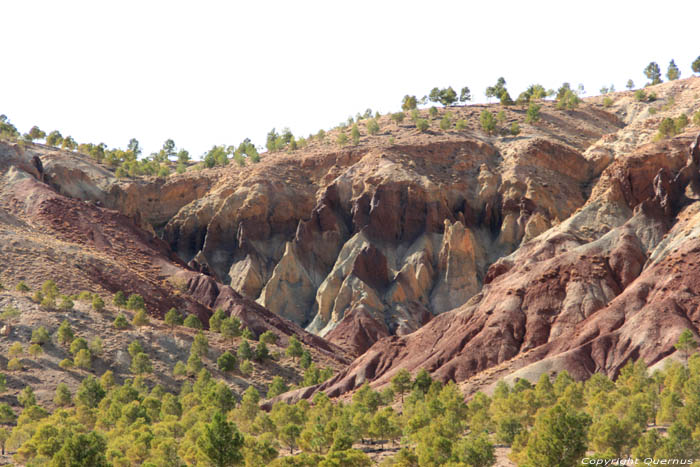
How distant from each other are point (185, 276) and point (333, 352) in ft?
92.5

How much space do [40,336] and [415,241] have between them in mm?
69934

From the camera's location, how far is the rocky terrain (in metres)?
112

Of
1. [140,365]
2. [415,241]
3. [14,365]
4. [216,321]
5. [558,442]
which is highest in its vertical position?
[415,241]

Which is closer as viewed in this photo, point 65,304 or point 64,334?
point 64,334

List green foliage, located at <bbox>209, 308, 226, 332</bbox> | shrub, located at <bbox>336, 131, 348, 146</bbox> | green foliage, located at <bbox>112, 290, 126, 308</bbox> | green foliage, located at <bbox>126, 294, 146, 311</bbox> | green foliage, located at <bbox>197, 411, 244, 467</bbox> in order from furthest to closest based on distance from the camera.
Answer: shrub, located at <bbox>336, 131, 348, 146</bbox>
green foliage, located at <bbox>209, 308, 226, 332</bbox>
green foliage, located at <bbox>126, 294, 146, 311</bbox>
green foliage, located at <bbox>112, 290, 126, 308</bbox>
green foliage, located at <bbox>197, 411, 244, 467</bbox>

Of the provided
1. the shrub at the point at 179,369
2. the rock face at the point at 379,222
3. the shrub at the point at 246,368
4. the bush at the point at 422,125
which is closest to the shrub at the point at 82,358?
the shrub at the point at 179,369

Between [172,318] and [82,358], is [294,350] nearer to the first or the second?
[172,318]

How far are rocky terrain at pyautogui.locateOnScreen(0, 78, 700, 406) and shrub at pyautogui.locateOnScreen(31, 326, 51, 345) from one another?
59.2 ft

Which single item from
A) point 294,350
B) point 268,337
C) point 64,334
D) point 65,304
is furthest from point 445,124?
point 64,334

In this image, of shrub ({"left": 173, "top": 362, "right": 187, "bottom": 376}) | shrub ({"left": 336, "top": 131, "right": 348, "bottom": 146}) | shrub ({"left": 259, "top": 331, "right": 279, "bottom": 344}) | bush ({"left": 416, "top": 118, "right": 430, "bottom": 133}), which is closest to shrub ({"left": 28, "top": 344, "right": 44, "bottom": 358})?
shrub ({"left": 173, "top": 362, "right": 187, "bottom": 376})

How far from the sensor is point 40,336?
380ft

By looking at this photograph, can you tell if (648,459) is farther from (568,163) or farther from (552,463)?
(568,163)

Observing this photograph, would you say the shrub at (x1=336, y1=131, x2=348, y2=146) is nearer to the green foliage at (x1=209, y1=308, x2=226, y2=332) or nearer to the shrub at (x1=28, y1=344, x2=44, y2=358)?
the green foliage at (x1=209, y1=308, x2=226, y2=332)

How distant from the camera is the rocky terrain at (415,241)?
112062mm
